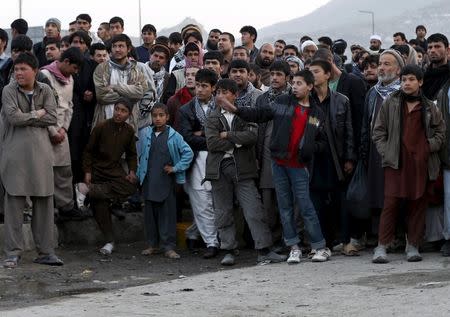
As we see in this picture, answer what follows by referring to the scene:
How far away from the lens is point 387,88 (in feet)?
37.8

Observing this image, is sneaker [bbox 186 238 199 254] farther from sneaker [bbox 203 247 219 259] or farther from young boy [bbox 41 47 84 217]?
young boy [bbox 41 47 84 217]

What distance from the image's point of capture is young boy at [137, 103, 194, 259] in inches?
473

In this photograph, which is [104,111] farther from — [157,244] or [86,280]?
[86,280]

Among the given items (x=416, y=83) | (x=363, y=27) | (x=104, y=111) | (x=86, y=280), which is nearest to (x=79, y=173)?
(x=104, y=111)

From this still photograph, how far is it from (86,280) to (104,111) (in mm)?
2591

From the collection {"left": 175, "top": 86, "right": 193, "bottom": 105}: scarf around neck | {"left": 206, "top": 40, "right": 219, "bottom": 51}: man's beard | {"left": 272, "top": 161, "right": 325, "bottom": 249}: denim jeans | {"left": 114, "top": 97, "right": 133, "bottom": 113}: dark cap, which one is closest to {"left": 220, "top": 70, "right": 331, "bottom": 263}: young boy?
{"left": 272, "top": 161, "right": 325, "bottom": 249}: denim jeans

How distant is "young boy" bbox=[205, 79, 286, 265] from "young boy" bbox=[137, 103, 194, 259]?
507 mm

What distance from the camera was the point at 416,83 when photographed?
11016mm

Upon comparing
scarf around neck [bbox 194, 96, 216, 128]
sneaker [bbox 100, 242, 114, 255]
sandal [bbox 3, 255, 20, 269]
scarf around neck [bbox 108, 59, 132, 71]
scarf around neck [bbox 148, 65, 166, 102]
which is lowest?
sneaker [bbox 100, 242, 114, 255]

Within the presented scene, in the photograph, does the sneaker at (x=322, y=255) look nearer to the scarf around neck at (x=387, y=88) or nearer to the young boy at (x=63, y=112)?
the scarf around neck at (x=387, y=88)

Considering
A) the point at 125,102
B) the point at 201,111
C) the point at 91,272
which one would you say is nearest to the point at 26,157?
the point at 91,272

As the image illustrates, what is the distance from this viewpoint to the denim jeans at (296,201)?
1117cm

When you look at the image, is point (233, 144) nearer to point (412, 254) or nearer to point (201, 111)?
point (201, 111)

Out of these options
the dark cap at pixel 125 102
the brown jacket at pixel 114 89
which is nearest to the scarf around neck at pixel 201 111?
the dark cap at pixel 125 102
